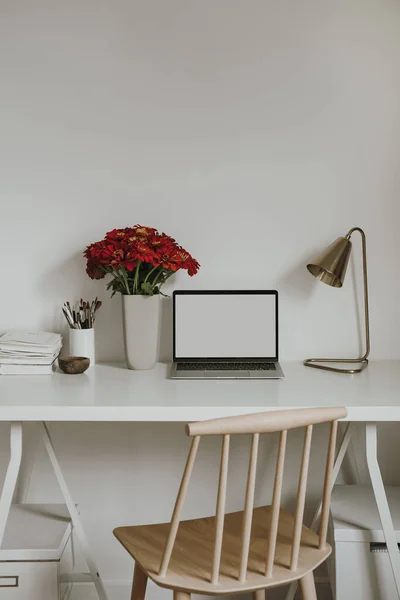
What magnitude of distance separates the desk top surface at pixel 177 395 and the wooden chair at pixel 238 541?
0.98 feet

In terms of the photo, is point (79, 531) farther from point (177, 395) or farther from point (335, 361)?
point (335, 361)

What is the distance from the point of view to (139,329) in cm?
227

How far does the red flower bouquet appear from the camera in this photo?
2.19m

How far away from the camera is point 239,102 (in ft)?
7.85

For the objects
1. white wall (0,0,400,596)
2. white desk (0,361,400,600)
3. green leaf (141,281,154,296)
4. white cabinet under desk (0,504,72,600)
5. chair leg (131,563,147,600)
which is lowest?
white cabinet under desk (0,504,72,600)

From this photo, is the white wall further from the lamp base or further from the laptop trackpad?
the laptop trackpad

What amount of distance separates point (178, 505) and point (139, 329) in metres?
0.90

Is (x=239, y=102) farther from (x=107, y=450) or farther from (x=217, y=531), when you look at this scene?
(x=217, y=531)

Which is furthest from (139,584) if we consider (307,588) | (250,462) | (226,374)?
(226,374)

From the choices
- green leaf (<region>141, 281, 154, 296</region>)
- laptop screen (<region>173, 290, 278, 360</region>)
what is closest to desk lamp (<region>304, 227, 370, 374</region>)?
laptop screen (<region>173, 290, 278, 360</region>)

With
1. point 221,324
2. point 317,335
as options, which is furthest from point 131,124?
point 317,335

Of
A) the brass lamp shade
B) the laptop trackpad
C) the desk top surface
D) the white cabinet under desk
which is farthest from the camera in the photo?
the brass lamp shade

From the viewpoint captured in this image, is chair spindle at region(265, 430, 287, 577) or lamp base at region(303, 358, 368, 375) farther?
lamp base at region(303, 358, 368, 375)

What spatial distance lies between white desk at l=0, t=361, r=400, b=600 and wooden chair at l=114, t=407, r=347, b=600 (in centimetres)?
29
